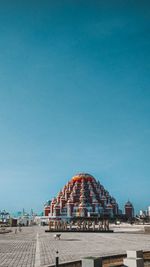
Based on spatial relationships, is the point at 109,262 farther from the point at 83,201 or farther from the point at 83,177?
the point at 83,177

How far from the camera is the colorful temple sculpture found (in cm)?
13112

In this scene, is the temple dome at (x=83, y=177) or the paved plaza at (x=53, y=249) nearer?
the paved plaza at (x=53, y=249)

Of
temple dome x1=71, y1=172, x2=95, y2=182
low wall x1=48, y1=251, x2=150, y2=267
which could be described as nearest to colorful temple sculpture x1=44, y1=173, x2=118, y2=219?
temple dome x1=71, y1=172, x2=95, y2=182

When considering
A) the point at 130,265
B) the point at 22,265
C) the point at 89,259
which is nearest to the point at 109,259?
the point at 22,265

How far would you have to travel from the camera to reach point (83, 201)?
434ft

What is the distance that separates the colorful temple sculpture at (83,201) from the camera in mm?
131125

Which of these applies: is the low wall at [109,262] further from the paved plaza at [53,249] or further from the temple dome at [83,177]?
the temple dome at [83,177]

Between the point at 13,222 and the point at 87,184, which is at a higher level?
the point at 87,184

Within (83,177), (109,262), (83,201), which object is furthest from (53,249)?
(83,177)

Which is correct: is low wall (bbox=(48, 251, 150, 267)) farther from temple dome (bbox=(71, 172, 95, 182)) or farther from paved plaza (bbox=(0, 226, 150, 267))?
temple dome (bbox=(71, 172, 95, 182))

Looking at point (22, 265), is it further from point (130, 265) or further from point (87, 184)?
point (87, 184)

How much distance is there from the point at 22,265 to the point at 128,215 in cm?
14571

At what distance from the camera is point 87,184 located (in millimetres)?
142000

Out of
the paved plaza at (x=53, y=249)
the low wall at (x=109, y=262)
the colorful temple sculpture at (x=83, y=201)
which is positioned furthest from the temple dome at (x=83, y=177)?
the low wall at (x=109, y=262)
